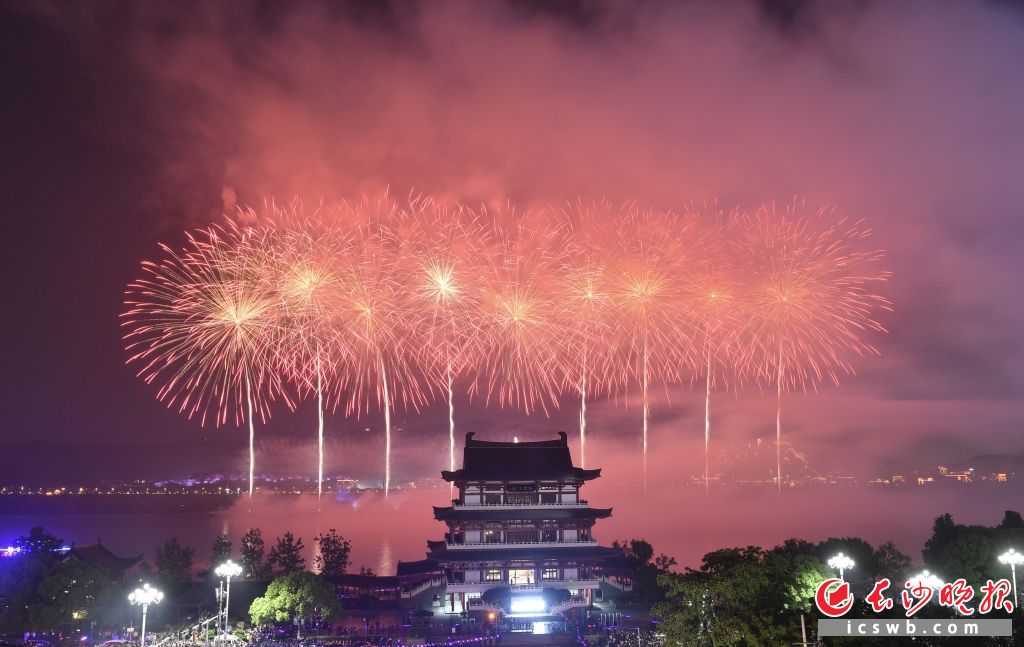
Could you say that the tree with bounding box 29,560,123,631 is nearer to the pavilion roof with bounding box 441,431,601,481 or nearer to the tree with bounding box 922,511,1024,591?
the pavilion roof with bounding box 441,431,601,481

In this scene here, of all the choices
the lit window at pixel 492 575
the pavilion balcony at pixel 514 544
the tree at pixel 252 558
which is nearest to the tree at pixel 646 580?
the pavilion balcony at pixel 514 544

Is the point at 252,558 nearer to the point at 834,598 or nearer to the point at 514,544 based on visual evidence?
the point at 514,544

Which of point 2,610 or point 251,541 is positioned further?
point 251,541

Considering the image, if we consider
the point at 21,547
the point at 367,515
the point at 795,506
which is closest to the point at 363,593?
the point at 21,547

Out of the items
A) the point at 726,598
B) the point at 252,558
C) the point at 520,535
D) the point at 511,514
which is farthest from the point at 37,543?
the point at 726,598

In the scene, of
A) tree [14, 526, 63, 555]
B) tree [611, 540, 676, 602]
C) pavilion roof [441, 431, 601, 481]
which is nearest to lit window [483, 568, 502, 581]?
pavilion roof [441, 431, 601, 481]

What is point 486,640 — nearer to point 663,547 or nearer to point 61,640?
point 61,640
